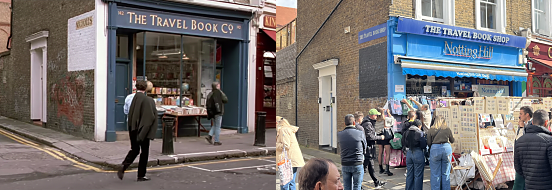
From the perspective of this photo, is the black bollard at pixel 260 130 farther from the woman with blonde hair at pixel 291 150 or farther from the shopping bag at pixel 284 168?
the shopping bag at pixel 284 168

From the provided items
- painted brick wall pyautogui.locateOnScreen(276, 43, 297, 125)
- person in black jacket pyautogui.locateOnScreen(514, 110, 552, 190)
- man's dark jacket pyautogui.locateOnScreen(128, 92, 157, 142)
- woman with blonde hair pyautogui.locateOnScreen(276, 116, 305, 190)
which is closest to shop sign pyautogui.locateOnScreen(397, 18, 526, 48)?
person in black jacket pyautogui.locateOnScreen(514, 110, 552, 190)

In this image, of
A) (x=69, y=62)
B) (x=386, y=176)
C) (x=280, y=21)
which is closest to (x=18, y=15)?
(x=69, y=62)

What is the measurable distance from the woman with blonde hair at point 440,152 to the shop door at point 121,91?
24.3 feet

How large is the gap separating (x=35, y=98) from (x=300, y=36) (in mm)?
13067

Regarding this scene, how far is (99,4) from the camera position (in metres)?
10.3

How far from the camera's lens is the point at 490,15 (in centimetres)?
888

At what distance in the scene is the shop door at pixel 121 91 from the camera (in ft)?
36.7

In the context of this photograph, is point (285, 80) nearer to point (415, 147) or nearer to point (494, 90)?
point (415, 147)

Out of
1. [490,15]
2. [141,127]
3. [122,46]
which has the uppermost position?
[490,15]

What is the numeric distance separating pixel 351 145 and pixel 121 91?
7.35m

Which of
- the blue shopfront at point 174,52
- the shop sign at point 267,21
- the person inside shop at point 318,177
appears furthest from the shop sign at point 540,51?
the person inside shop at point 318,177

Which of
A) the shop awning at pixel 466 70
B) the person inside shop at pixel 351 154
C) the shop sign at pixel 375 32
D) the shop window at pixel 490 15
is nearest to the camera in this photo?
the shop sign at pixel 375 32

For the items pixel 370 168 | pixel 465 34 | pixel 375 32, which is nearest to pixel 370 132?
pixel 370 168

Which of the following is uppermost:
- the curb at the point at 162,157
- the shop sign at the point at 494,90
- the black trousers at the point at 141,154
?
the shop sign at the point at 494,90
